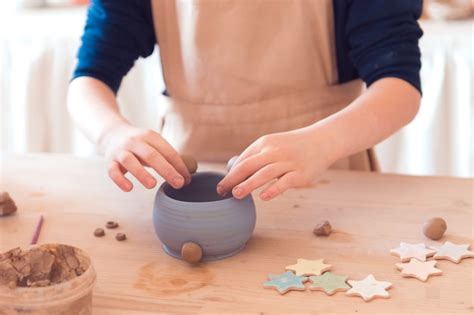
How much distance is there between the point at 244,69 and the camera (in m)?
1.10

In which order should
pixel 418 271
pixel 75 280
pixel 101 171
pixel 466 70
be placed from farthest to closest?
pixel 466 70, pixel 101 171, pixel 418 271, pixel 75 280

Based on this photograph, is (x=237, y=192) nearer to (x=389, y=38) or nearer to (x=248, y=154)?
(x=248, y=154)

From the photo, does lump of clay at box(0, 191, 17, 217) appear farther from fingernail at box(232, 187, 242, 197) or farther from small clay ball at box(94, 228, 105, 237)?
fingernail at box(232, 187, 242, 197)

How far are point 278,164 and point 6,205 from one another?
334mm

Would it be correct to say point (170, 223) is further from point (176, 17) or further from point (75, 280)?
point (176, 17)

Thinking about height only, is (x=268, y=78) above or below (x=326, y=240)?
above

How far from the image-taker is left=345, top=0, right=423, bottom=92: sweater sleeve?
985 millimetres

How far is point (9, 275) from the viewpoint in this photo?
2.08 feet

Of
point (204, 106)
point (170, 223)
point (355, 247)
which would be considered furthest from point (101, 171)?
point (355, 247)

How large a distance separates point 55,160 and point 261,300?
498mm

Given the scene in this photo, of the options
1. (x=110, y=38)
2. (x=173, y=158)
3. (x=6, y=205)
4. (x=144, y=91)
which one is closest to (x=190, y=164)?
(x=173, y=158)

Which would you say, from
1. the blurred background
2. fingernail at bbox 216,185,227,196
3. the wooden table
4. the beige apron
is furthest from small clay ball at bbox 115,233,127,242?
the blurred background

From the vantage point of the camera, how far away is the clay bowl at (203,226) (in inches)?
30.2

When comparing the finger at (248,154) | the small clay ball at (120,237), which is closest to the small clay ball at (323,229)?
the finger at (248,154)
